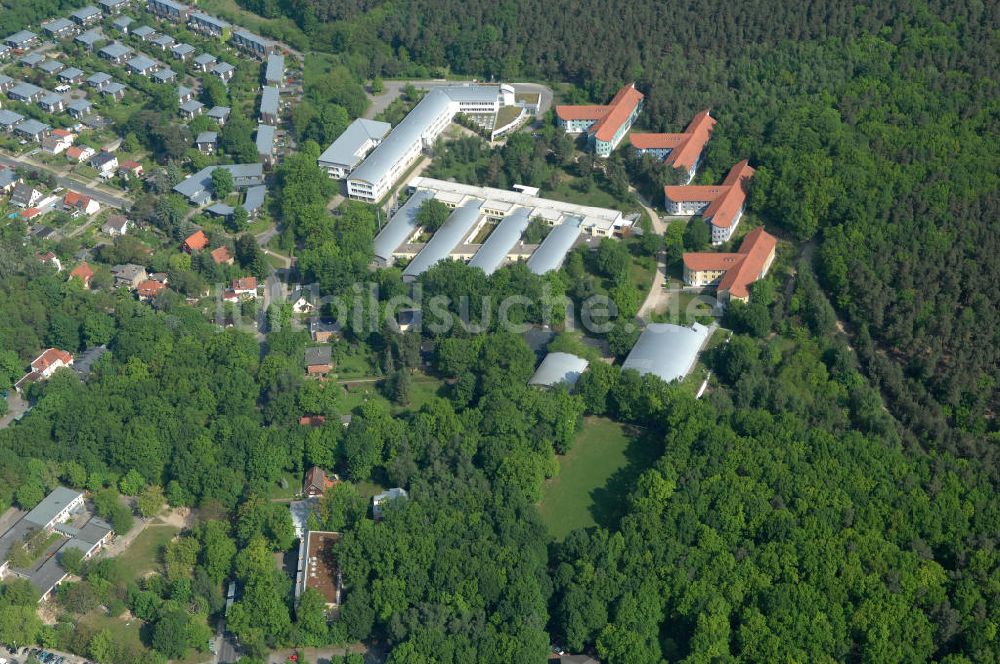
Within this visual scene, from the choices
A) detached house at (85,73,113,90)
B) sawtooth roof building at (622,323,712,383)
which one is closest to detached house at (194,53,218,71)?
detached house at (85,73,113,90)

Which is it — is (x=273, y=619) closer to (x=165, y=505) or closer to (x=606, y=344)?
(x=165, y=505)

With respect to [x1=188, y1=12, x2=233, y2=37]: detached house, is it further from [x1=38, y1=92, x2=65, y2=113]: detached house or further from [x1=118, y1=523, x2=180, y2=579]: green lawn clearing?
[x1=118, y1=523, x2=180, y2=579]: green lawn clearing

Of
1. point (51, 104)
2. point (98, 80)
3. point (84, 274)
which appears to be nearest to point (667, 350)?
point (84, 274)

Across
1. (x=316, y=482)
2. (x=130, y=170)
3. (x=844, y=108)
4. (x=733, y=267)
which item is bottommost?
(x=130, y=170)

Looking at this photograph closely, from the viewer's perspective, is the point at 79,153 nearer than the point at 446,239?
No

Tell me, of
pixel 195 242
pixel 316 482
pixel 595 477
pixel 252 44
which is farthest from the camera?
pixel 252 44

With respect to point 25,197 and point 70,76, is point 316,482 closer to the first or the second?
point 25,197

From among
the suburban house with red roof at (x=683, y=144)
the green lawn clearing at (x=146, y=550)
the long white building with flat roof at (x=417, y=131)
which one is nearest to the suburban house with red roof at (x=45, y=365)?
the green lawn clearing at (x=146, y=550)

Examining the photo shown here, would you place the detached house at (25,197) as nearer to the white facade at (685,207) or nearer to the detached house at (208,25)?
the detached house at (208,25)
